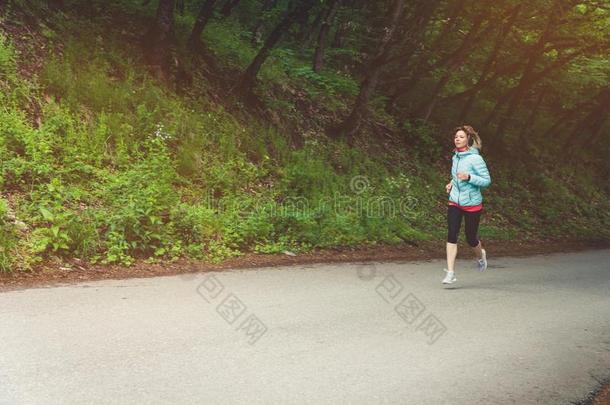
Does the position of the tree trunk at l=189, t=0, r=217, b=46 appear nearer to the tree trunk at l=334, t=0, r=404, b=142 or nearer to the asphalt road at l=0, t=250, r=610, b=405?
the tree trunk at l=334, t=0, r=404, b=142

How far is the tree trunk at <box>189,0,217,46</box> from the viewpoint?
1508 cm

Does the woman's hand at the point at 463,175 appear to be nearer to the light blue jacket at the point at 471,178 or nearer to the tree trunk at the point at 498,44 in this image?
the light blue jacket at the point at 471,178

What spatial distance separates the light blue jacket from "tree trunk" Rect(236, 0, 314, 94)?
771 cm

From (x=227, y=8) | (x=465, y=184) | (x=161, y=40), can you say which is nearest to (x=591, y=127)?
(x=227, y=8)

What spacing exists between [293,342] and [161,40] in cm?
1064

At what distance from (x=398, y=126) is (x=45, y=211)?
594 inches

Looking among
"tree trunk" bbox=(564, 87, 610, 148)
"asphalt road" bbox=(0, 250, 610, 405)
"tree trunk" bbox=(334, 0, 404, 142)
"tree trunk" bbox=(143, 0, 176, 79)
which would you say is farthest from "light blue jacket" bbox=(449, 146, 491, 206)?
"tree trunk" bbox=(564, 87, 610, 148)

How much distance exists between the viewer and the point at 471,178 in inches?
345

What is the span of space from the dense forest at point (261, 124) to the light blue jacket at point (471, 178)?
127 inches

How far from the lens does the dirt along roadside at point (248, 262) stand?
734 cm

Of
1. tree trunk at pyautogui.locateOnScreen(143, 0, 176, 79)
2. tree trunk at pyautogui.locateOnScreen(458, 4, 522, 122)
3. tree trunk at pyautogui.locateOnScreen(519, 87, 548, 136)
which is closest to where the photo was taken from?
tree trunk at pyautogui.locateOnScreen(143, 0, 176, 79)

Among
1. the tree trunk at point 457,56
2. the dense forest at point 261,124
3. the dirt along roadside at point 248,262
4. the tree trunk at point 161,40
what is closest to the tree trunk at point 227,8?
the dense forest at point 261,124

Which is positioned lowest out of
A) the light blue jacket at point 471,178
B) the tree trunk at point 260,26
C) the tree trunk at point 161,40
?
the light blue jacket at point 471,178

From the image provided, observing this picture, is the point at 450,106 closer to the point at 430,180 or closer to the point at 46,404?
the point at 430,180
